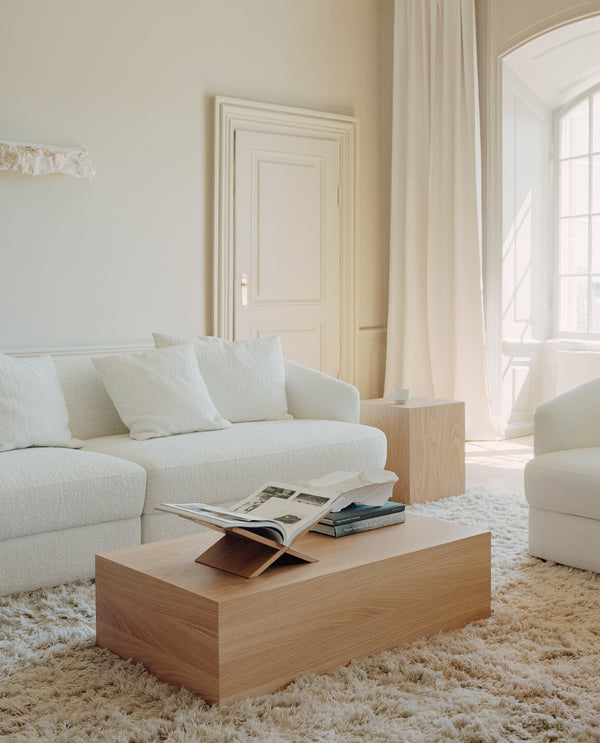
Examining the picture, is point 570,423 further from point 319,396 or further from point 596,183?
point 596,183

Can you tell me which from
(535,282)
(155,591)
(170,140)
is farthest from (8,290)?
(535,282)

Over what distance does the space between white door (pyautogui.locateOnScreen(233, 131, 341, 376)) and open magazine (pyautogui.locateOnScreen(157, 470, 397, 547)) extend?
3.16 m

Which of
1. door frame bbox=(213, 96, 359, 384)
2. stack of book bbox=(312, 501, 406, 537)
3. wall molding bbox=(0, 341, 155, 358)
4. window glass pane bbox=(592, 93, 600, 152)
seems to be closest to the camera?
stack of book bbox=(312, 501, 406, 537)

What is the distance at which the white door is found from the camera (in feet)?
17.8

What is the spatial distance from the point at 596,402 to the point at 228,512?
1.71 m

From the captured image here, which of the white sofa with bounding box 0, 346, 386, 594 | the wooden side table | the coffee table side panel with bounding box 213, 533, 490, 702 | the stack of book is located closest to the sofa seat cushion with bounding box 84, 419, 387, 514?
the white sofa with bounding box 0, 346, 386, 594

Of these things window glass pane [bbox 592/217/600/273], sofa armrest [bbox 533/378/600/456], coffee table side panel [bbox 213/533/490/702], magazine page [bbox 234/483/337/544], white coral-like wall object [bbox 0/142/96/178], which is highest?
white coral-like wall object [bbox 0/142/96/178]

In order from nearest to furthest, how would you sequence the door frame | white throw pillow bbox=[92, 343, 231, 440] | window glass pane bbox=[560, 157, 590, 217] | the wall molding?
white throw pillow bbox=[92, 343, 231, 440], the wall molding, the door frame, window glass pane bbox=[560, 157, 590, 217]

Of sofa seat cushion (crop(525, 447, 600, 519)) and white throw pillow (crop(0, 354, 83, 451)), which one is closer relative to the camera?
sofa seat cushion (crop(525, 447, 600, 519))

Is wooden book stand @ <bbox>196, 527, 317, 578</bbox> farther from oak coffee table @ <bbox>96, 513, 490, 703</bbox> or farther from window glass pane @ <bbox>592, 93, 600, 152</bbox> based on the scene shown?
window glass pane @ <bbox>592, 93, 600, 152</bbox>

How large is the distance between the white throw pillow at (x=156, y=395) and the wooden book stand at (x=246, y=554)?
4.41ft

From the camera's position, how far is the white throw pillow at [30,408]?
3.13 metres

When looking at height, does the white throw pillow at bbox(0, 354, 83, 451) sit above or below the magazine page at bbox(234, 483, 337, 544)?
above

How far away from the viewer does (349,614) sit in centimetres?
208
